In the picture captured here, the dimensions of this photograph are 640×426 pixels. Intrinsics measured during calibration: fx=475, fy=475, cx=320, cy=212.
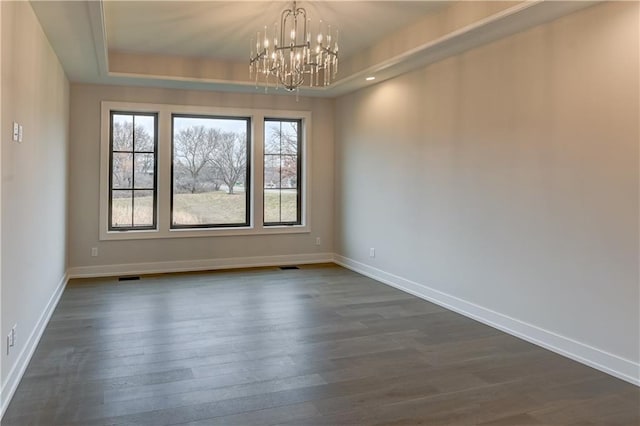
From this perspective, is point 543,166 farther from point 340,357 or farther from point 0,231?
point 0,231

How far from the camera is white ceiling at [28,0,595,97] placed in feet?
11.8

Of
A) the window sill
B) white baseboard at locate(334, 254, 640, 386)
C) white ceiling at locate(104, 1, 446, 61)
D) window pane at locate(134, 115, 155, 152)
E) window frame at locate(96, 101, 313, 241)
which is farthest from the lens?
window pane at locate(134, 115, 155, 152)

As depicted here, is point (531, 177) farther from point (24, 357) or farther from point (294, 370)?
point (24, 357)

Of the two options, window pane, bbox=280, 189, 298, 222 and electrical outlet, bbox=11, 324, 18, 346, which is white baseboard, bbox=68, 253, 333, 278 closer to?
window pane, bbox=280, 189, 298, 222

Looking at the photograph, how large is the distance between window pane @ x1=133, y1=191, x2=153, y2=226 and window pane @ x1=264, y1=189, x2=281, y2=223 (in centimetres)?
161

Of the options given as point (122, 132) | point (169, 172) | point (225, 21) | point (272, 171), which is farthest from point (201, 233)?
point (225, 21)

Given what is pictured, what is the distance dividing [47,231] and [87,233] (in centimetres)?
182

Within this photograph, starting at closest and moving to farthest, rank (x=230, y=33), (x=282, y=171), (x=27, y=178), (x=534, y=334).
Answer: (x=27, y=178) < (x=534, y=334) < (x=230, y=33) < (x=282, y=171)

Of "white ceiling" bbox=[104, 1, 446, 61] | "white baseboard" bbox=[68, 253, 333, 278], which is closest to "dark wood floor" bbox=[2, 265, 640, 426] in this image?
"white baseboard" bbox=[68, 253, 333, 278]

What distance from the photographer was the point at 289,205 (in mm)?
7219

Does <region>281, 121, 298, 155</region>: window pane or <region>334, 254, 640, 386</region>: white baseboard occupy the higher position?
<region>281, 121, 298, 155</region>: window pane

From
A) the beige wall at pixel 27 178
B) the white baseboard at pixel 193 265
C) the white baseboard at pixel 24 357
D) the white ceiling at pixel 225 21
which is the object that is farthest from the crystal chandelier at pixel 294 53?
the white baseboard at pixel 193 265

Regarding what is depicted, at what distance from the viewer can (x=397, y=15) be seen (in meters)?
4.35

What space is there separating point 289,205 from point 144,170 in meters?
2.12
